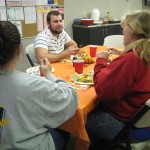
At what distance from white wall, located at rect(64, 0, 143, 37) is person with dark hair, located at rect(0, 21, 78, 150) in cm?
309

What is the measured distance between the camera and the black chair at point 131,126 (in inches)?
49.9

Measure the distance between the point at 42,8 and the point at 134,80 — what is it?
9.05 ft

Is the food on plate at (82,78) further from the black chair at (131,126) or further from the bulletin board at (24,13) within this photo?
the bulletin board at (24,13)

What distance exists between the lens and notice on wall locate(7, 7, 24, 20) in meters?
3.26

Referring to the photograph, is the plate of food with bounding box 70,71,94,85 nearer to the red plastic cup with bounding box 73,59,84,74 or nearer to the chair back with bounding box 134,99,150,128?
the red plastic cup with bounding box 73,59,84,74

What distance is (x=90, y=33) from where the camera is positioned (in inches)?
166

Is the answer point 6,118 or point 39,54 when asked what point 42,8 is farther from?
point 6,118

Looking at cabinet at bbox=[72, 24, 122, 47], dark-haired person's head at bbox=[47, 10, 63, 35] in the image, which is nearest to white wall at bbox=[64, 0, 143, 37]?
cabinet at bbox=[72, 24, 122, 47]

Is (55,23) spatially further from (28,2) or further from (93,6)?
(93,6)

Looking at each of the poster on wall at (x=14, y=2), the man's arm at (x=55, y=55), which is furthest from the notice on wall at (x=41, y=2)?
the man's arm at (x=55, y=55)

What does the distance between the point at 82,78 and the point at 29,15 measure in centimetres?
222

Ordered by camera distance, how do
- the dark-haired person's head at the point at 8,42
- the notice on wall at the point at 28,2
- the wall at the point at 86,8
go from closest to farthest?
A: the dark-haired person's head at the point at 8,42, the notice on wall at the point at 28,2, the wall at the point at 86,8

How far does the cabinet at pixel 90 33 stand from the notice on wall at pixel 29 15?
1021 millimetres

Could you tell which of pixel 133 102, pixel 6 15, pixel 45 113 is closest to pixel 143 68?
pixel 133 102
